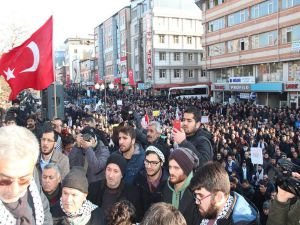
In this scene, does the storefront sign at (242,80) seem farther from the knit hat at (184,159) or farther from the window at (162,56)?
the knit hat at (184,159)

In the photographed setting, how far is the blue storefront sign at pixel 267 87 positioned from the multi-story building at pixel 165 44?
71.6 ft

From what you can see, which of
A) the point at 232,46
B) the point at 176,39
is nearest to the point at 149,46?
the point at 176,39

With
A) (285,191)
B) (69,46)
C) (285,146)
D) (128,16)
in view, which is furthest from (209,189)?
(69,46)

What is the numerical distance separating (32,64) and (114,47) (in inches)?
2432

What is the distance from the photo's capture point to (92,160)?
15.2 ft

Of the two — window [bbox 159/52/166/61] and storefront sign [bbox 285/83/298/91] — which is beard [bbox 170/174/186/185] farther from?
window [bbox 159/52/166/61]

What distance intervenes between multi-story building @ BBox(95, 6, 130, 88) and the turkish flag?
4800 centimetres

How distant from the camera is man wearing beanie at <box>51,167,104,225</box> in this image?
2.88 metres

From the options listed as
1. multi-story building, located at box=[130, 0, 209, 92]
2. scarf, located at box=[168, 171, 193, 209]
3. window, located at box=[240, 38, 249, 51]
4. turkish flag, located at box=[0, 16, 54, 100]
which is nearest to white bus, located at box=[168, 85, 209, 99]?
window, located at box=[240, 38, 249, 51]

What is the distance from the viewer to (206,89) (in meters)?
43.2

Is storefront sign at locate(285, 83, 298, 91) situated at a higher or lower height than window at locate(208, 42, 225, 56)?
lower

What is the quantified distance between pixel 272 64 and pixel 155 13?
25.0m

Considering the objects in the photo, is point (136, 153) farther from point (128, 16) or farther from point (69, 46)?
point (69, 46)

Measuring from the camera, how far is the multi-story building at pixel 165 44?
53.8m
